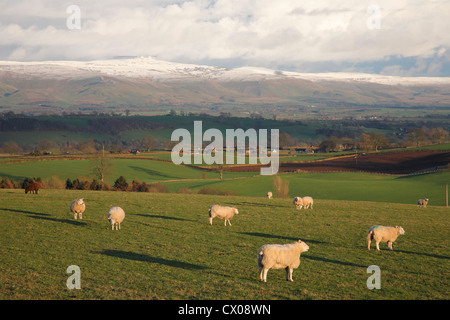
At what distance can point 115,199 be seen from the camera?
3444cm

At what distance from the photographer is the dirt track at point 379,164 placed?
90688 millimetres

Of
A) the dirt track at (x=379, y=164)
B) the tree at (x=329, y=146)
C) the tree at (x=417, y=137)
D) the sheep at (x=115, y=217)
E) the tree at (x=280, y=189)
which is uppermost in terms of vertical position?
the tree at (x=417, y=137)

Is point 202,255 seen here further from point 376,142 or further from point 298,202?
point 376,142

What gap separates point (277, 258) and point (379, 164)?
88.6 m

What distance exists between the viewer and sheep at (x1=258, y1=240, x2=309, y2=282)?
14.2 m

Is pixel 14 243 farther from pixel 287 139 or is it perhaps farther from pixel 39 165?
pixel 287 139

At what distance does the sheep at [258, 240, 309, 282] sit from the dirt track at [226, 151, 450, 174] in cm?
7775

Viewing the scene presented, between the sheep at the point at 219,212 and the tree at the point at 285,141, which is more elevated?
the tree at the point at 285,141

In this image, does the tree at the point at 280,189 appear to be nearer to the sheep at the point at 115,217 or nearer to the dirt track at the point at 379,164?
the dirt track at the point at 379,164

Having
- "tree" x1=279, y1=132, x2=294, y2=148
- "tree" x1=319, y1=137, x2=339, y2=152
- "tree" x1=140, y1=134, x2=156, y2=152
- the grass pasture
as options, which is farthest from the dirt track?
the grass pasture

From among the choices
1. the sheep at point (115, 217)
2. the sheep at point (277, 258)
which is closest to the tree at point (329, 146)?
the sheep at point (115, 217)

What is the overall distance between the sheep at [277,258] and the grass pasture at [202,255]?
535 mm

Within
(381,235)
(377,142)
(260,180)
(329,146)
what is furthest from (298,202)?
(329,146)
